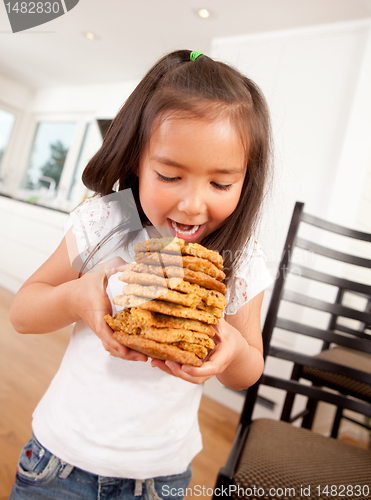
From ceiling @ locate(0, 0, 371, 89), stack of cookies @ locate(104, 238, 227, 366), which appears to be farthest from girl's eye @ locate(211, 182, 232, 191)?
ceiling @ locate(0, 0, 371, 89)

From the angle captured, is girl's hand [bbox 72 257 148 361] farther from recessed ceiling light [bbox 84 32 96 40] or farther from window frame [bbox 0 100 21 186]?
window frame [bbox 0 100 21 186]

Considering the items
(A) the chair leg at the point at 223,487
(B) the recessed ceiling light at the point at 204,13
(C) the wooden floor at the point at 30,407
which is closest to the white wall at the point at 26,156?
(B) the recessed ceiling light at the point at 204,13

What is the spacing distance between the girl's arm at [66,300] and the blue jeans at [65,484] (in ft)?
0.90

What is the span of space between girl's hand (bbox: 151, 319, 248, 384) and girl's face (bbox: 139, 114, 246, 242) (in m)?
0.20

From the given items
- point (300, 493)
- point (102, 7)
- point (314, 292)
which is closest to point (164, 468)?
point (300, 493)

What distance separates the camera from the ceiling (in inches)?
90.2

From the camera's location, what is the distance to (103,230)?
77 cm

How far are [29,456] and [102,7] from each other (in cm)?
320

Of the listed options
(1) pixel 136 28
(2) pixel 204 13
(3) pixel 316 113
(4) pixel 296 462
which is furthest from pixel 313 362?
(1) pixel 136 28

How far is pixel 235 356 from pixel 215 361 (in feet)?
0.41

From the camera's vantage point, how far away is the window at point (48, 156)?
5445 millimetres

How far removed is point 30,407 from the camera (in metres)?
1.89

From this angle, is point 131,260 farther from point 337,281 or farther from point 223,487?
point 337,281

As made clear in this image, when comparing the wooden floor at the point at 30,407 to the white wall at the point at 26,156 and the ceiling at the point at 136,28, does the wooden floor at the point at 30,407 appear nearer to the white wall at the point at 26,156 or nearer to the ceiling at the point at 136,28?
the white wall at the point at 26,156
